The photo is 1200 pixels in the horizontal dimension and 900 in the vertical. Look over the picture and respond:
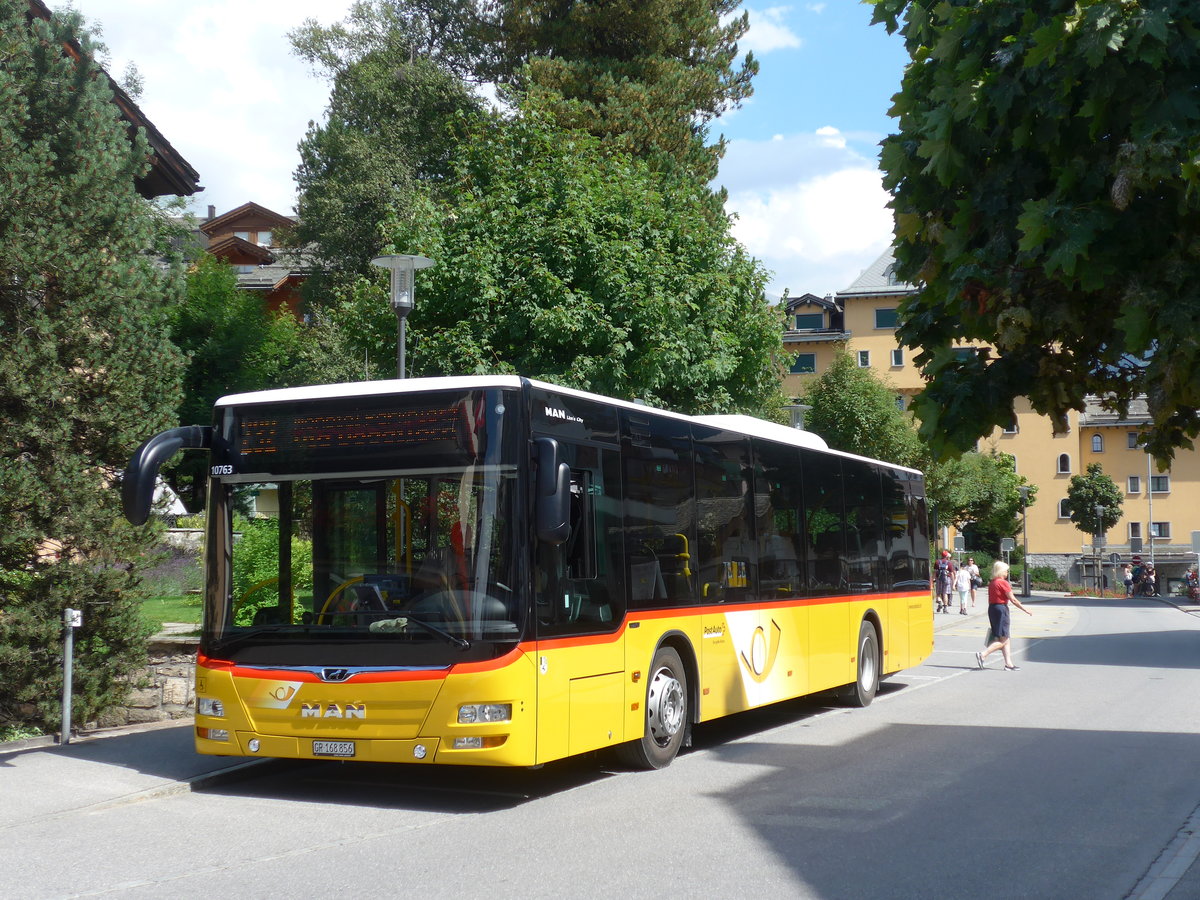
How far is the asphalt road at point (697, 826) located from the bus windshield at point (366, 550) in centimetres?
114

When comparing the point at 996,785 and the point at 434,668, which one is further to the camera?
the point at 996,785

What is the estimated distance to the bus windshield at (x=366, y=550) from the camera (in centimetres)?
867

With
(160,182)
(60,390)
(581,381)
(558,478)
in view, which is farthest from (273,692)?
(160,182)

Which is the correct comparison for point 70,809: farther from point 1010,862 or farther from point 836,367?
point 836,367

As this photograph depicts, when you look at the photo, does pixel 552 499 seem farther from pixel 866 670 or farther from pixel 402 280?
pixel 866 670

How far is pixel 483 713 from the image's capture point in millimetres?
8531

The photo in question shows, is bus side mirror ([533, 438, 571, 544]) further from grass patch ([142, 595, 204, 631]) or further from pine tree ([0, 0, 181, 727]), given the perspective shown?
grass patch ([142, 595, 204, 631])

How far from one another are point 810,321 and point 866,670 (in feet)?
235

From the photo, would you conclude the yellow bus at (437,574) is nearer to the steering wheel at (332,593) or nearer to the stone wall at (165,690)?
the steering wheel at (332,593)

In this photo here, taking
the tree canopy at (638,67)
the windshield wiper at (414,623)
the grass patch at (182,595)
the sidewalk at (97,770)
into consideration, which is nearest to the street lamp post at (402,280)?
the grass patch at (182,595)

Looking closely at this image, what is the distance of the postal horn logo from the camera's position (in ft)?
40.7

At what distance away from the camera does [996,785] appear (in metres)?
9.83

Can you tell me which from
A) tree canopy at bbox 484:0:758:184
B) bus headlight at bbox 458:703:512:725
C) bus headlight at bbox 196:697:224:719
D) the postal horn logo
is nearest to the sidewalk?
bus headlight at bbox 196:697:224:719

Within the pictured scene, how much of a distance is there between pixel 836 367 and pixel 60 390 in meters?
41.5
